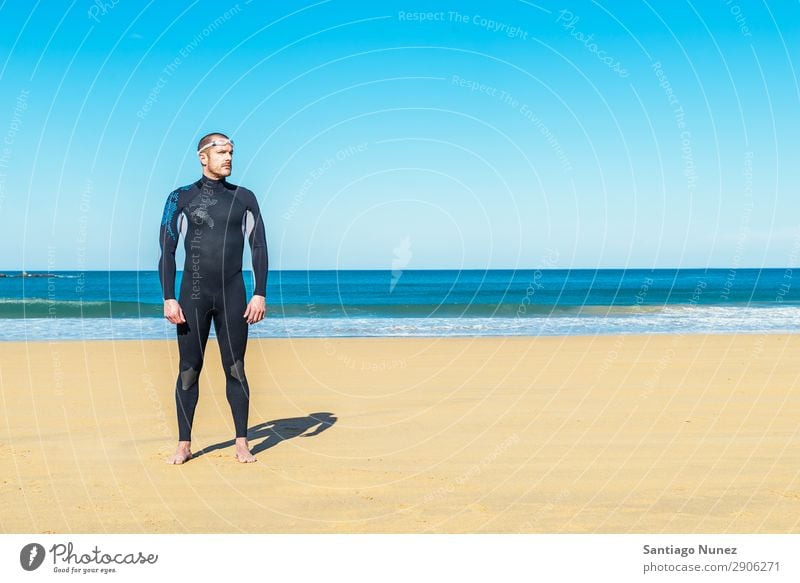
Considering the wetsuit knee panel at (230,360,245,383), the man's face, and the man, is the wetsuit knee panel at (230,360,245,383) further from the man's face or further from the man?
the man's face

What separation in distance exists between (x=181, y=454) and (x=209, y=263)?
5.69ft

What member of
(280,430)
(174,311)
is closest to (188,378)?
(174,311)

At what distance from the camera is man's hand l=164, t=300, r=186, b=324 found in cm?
700

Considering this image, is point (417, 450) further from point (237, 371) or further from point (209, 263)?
point (209, 263)

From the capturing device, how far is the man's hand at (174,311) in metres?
7.00

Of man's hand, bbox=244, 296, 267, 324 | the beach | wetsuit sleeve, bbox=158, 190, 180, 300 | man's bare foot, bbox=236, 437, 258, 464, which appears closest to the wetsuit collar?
wetsuit sleeve, bbox=158, 190, 180, 300

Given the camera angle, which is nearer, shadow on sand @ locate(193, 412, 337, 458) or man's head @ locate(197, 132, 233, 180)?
man's head @ locate(197, 132, 233, 180)

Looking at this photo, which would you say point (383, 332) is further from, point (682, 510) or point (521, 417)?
point (682, 510)

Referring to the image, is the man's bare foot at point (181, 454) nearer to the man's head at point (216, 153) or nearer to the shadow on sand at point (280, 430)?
the shadow on sand at point (280, 430)

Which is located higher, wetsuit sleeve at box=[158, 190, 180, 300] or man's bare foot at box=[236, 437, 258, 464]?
wetsuit sleeve at box=[158, 190, 180, 300]

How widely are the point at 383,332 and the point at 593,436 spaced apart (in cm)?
1683

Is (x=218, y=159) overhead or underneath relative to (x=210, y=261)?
overhead

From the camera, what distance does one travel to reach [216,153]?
7086 mm

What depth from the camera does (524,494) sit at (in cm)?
616
